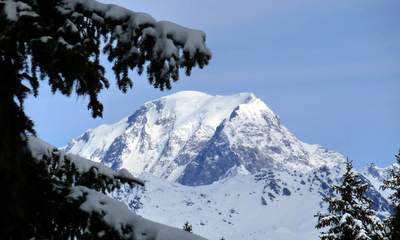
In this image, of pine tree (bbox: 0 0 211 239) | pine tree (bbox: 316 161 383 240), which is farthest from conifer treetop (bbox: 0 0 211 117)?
pine tree (bbox: 316 161 383 240)

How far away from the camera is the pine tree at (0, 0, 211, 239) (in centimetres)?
391

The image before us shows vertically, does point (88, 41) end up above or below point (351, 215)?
below

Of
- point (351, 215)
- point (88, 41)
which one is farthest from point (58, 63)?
point (351, 215)

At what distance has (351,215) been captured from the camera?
28438mm

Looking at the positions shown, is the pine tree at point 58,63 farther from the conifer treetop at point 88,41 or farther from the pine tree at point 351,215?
the pine tree at point 351,215

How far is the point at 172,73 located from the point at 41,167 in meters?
1.46

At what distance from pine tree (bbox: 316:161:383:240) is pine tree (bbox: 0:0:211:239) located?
23715 millimetres

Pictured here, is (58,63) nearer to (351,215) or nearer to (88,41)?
(88,41)

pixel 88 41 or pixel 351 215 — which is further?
pixel 351 215

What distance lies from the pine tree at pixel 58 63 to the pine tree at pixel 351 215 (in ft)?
77.8

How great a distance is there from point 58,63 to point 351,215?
85.6 ft

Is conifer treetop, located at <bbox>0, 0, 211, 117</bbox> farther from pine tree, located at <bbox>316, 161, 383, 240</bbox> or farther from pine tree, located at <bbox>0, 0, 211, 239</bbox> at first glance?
pine tree, located at <bbox>316, 161, 383, 240</bbox>

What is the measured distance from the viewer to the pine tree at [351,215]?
2723 centimetres

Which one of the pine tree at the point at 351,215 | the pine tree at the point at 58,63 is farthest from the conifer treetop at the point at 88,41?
the pine tree at the point at 351,215
